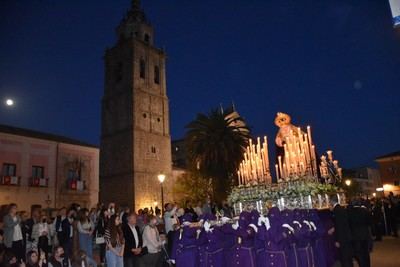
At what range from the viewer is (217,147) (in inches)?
980

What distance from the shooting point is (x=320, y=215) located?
9.92 meters

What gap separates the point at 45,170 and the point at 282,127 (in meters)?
22.7

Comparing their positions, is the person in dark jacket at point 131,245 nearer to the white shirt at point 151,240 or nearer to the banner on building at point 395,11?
the white shirt at point 151,240

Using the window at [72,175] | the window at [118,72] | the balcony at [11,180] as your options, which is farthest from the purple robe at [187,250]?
the window at [118,72]

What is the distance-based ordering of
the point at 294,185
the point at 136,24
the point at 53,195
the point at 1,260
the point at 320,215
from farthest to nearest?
1. the point at 136,24
2. the point at 53,195
3. the point at 294,185
4. the point at 320,215
5. the point at 1,260

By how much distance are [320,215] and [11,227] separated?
895 cm

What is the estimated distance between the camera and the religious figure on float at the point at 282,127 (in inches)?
616

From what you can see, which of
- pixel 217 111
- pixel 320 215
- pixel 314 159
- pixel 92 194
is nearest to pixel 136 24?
pixel 92 194

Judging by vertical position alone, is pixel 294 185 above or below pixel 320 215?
above

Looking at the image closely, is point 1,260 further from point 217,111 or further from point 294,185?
point 217,111

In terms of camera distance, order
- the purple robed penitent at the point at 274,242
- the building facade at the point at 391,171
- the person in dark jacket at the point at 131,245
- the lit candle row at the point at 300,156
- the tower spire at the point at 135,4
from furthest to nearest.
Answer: the building facade at the point at 391,171
the tower spire at the point at 135,4
the lit candle row at the point at 300,156
the person in dark jacket at the point at 131,245
the purple robed penitent at the point at 274,242

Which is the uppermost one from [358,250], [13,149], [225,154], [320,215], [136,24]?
[136,24]

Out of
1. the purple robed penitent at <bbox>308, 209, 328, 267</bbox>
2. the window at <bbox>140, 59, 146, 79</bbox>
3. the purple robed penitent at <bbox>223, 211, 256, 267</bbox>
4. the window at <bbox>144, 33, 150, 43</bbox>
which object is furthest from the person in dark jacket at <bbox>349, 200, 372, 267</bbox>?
the window at <bbox>144, 33, 150, 43</bbox>

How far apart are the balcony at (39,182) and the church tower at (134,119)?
37.2 ft
